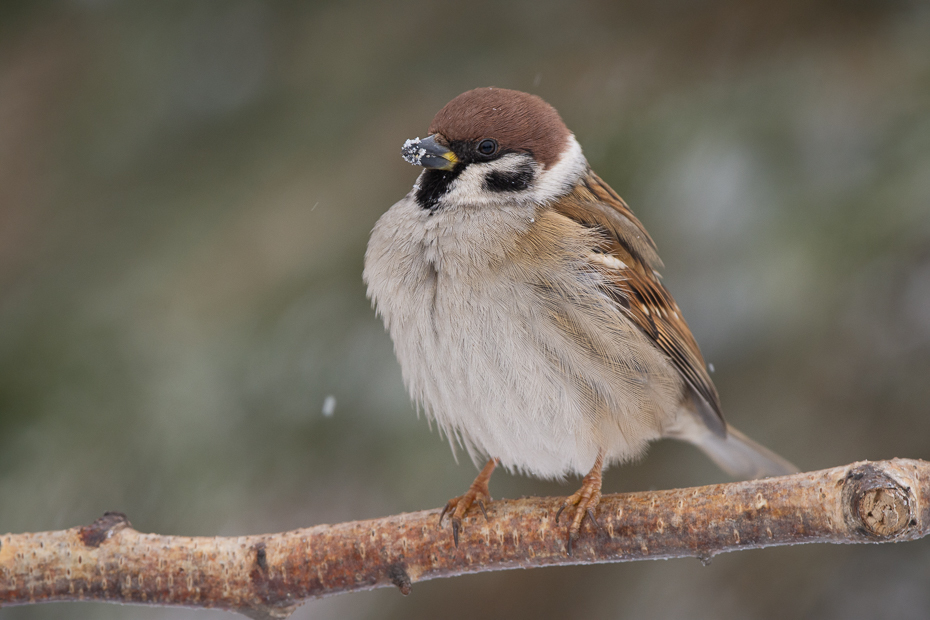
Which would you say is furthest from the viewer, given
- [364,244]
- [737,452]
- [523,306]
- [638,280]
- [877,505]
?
[364,244]

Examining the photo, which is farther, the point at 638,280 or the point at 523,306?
the point at 638,280

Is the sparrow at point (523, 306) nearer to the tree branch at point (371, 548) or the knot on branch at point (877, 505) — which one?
the tree branch at point (371, 548)

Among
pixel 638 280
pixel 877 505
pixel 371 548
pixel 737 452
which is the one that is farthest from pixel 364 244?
pixel 877 505

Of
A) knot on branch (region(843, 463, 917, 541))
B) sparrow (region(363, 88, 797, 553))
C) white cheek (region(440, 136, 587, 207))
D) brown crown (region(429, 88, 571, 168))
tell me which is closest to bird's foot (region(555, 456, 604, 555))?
sparrow (region(363, 88, 797, 553))

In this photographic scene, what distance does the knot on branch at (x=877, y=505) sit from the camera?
5.68 ft

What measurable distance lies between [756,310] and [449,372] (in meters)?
1.07

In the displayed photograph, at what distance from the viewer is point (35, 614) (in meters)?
2.70

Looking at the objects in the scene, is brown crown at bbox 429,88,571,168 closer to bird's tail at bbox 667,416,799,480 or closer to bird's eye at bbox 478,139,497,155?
bird's eye at bbox 478,139,497,155

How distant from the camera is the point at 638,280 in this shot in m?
2.62

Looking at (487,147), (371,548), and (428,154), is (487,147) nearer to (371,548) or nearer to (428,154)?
(428,154)

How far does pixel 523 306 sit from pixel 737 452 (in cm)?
110

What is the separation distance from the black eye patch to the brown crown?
52 millimetres

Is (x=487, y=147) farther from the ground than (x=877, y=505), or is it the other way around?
(x=487, y=147)

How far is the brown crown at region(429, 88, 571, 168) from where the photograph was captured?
94.0 inches
